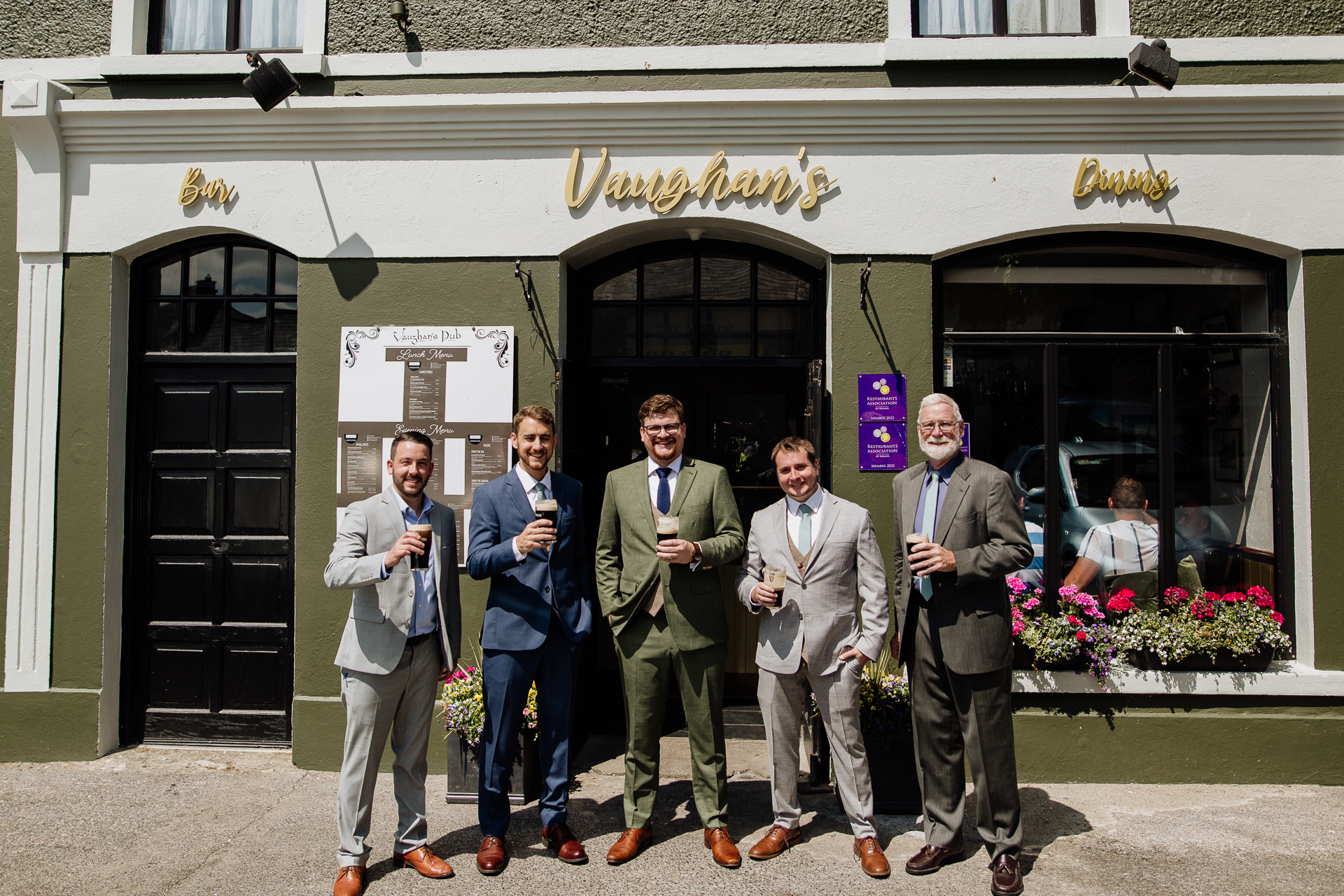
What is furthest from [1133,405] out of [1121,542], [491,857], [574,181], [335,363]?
[335,363]

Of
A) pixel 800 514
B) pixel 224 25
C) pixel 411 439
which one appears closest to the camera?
pixel 411 439

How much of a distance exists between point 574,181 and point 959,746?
4.08 metres

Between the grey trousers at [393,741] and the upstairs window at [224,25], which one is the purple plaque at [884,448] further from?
the upstairs window at [224,25]

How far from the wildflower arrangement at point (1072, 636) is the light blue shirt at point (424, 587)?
135 inches

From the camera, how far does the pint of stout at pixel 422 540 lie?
3.45m

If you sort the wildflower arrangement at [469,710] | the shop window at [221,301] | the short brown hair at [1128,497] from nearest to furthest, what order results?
the wildflower arrangement at [469,710] → the short brown hair at [1128,497] → the shop window at [221,301]

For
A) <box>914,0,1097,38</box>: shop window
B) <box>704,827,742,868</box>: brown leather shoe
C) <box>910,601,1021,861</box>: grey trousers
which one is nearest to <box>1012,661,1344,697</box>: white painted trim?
<box>910,601,1021,861</box>: grey trousers

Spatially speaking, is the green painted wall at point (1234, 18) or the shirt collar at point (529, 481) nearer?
the shirt collar at point (529, 481)

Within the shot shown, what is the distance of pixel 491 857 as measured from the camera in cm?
387

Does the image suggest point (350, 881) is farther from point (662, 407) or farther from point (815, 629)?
point (662, 407)

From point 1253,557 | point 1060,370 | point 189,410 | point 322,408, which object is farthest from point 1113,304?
point 189,410

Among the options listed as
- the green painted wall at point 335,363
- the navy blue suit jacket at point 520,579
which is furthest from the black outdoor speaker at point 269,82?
the navy blue suit jacket at point 520,579

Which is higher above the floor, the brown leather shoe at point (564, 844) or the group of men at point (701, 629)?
the group of men at point (701, 629)

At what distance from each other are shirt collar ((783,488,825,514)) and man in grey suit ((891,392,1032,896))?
460 mm
